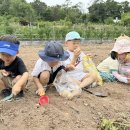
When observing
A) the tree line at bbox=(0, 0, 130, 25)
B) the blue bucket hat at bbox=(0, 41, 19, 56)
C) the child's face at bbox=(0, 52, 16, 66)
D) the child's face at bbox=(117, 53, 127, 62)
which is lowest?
the tree line at bbox=(0, 0, 130, 25)

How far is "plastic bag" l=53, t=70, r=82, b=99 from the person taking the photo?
3.72 meters

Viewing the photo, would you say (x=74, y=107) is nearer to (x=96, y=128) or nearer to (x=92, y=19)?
(x=96, y=128)

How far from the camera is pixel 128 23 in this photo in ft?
121

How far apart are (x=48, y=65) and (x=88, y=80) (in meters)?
0.59

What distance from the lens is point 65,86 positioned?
153 inches

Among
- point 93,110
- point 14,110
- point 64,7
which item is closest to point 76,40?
point 93,110

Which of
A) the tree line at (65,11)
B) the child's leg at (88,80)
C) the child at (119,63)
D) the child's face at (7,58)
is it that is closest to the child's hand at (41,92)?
the child's face at (7,58)

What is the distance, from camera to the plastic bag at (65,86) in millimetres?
3725

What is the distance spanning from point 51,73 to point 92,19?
156ft

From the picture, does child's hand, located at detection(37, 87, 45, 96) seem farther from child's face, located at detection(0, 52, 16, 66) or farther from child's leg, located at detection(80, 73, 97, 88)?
child's leg, located at detection(80, 73, 97, 88)

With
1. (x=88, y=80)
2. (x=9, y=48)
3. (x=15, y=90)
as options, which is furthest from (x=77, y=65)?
(x=15, y=90)

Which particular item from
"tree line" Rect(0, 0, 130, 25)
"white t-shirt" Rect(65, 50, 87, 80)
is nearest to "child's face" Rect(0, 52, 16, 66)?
"white t-shirt" Rect(65, 50, 87, 80)

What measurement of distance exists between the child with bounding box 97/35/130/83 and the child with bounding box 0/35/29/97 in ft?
5.01

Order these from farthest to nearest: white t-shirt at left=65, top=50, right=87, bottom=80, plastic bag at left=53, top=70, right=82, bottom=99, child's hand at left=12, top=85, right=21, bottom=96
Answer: white t-shirt at left=65, top=50, right=87, bottom=80, plastic bag at left=53, top=70, right=82, bottom=99, child's hand at left=12, top=85, right=21, bottom=96
